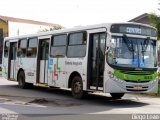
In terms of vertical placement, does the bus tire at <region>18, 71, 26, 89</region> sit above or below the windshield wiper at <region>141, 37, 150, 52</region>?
below

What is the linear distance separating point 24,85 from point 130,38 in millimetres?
8591

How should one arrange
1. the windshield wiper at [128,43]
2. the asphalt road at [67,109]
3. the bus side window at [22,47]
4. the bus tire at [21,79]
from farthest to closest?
the bus side window at [22,47] < the bus tire at [21,79] < the windshield wiper at [128,43] < the asphalt road at [67,109]

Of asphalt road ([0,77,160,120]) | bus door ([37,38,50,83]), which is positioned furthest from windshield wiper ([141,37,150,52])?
bus door ([37,38,50,83])

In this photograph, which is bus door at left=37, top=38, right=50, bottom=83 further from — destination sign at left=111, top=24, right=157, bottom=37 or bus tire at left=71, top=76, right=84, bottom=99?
destination sign at left=111, top=24, right=157, bottom=37

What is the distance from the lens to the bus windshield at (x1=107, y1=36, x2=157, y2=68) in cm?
1528

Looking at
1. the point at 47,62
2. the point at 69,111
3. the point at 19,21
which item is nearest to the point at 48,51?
the point at 47,62

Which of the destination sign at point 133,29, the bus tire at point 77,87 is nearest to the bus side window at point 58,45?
the bus tire at point 77,87

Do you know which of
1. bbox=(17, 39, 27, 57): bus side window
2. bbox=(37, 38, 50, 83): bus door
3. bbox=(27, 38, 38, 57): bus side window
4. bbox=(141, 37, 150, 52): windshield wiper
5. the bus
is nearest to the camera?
the bus

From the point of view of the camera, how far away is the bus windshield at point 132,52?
1528cm

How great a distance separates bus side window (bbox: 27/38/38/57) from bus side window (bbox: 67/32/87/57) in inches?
143

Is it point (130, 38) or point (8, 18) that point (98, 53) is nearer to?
point (130, 38)

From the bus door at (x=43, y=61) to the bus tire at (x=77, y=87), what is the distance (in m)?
2.69

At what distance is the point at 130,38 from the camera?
51.6ft

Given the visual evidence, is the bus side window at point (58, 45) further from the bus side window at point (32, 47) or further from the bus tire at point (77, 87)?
the bus side window at point (32, 47)
